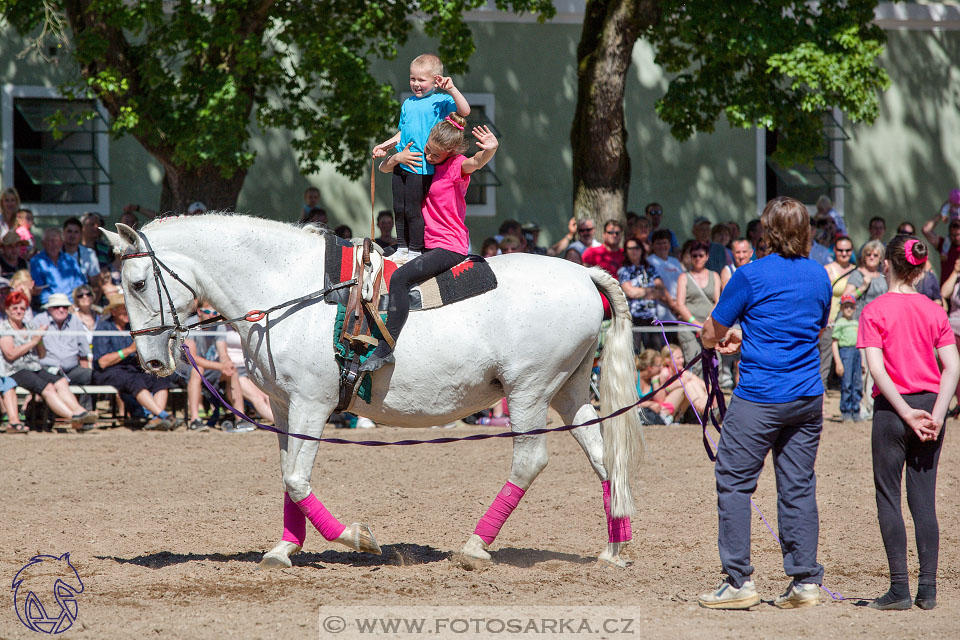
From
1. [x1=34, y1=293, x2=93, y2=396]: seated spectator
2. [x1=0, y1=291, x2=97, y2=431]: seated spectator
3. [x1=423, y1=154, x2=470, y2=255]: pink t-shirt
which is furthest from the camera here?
[x1=34, y1=293, x2=93, y2=396]: seated spectator

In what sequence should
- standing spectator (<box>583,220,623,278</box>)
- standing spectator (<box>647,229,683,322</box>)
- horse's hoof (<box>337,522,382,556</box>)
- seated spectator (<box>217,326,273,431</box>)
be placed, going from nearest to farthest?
horse's hoof (<box>337,522,382,556</box>) < seated spectator (<box>217,326,273,431</box>) < standing spectator (<box>583,220,623,278</box>) < standing spectator (<box>647,229,683,322</box>)

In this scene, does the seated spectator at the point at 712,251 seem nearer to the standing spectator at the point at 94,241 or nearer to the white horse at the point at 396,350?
the standing spectator at the point at 94,241

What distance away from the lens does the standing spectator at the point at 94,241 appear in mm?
13750

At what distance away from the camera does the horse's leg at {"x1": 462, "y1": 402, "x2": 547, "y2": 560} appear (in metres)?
6.23

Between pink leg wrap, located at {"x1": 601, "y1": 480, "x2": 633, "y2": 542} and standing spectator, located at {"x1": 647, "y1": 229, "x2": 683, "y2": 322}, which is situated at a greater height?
standing spectator, located at {"x1": 647, "y1": 229, "x2": 683, "y2": 322}

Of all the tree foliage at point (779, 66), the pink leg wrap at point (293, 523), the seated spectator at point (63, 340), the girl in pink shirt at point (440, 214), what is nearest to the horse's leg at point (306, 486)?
the pink leg wrap at point (293, 523)

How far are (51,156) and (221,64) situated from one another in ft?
16.4

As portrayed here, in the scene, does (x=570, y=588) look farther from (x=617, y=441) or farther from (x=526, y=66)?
(x=526, y=66)

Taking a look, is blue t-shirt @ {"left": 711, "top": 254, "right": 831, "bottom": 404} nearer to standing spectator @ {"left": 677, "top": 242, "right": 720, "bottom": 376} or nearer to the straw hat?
standing spectator @ {"left": 677, "top": 242, "right": 720, "bottom": 376}

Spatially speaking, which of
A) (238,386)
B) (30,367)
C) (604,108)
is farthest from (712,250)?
(30,367)

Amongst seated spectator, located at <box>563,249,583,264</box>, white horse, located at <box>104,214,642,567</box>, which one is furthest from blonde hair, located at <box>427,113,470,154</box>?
seated spectator, located at <box>563,249,583,264</box>

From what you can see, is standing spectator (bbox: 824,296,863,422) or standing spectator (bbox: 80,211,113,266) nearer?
standing spectator (bbox: 824,296,863,422)

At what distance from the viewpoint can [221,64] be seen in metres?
13.7

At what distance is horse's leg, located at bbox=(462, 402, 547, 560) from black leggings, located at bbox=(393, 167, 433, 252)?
105cm
